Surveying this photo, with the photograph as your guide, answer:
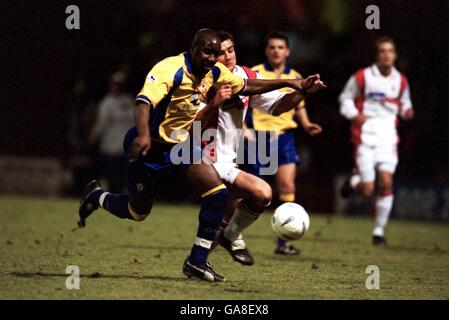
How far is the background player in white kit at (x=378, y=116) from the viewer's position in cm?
1182

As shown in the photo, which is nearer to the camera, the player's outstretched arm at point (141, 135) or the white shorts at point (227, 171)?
the player's outstretched arm at point (141, 135)

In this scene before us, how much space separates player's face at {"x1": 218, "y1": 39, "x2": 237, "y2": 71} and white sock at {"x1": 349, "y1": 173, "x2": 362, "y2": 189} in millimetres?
4005

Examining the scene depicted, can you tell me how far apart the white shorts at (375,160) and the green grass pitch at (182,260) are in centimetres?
89

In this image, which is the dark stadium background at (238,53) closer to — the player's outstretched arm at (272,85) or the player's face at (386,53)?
the player's face at (386,53)

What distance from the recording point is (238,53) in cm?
1803

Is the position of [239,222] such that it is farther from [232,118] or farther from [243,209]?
[232,118]

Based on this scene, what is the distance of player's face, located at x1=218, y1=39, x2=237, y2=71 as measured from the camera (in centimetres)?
870

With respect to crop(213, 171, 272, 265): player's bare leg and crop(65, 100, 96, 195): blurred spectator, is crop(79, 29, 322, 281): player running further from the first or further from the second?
crop(65, 100, 96, 195): blurred spectator

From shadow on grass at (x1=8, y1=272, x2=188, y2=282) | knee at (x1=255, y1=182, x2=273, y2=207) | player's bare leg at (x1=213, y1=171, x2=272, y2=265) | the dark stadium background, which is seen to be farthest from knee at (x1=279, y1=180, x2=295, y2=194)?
the dark stadium background

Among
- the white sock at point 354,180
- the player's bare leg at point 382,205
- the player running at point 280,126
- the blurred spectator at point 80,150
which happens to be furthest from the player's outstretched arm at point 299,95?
the blurred spectator at point 80,150

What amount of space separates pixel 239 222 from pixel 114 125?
6462mm

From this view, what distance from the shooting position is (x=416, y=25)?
17359 millimetres
